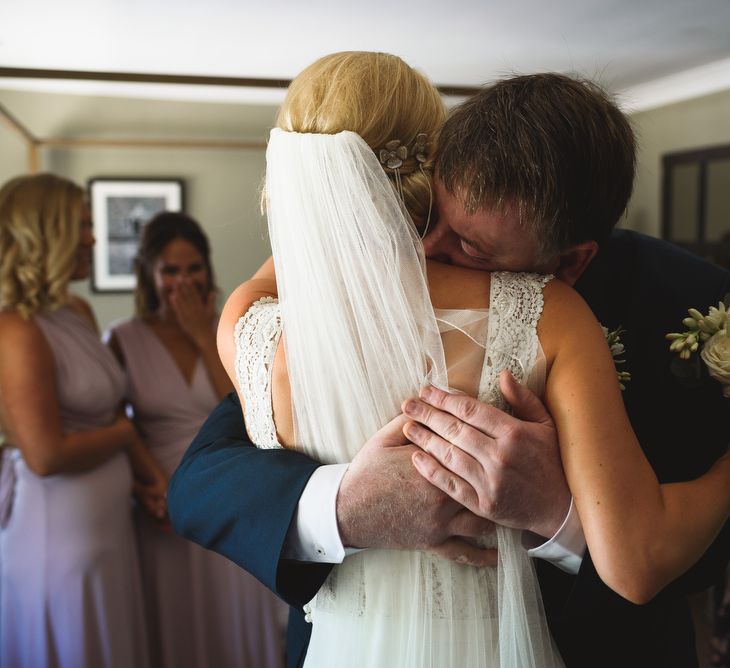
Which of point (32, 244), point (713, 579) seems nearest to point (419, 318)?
point (713, 579)

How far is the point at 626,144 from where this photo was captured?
1012mm

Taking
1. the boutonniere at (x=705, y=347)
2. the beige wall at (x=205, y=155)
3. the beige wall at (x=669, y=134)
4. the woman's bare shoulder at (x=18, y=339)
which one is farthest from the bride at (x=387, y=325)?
the beige wall at (x=669, y=134)

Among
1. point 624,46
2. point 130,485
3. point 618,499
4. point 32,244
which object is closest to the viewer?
point 618,499

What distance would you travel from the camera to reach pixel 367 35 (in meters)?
4.34

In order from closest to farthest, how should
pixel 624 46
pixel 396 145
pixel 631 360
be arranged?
pixel 396 145 < pixel 631 360 < pixel 624 46

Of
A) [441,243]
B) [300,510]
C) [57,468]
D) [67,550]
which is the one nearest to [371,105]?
[441,243]

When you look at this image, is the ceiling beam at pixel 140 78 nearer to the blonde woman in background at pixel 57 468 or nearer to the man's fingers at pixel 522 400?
the blonde woman in background at pixel 57 468

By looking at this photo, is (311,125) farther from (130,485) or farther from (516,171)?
(130,485)

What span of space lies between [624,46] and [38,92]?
159 inches

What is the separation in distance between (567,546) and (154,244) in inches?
99.9

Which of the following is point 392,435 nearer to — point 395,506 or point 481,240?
point 395,506

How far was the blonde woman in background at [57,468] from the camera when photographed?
7.89 ft

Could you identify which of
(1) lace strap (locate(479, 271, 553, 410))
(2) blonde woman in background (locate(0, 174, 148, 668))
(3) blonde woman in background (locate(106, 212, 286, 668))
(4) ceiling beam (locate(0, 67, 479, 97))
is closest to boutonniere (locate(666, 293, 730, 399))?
(1) lace strap (locate(479, 271, 553, 410))

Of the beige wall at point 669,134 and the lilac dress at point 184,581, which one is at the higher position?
the beige wall at point 669,134
